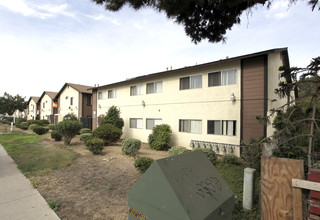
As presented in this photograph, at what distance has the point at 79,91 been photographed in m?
24.4

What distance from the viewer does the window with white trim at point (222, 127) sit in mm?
9602

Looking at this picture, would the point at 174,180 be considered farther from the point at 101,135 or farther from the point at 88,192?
the point at 101,135

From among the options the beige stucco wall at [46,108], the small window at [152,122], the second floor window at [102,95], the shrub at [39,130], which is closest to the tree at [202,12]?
the small window at [152,122]

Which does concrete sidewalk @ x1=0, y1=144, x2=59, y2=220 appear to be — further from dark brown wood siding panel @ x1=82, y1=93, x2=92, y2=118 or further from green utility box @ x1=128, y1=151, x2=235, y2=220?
dark brown wood siding panel @ x1=82, y1=93, x2=92, y2=118

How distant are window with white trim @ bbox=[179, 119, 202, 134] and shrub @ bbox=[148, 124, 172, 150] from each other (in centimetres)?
96

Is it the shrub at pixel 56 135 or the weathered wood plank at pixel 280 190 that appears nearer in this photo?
the weathered wood plank at pixel 280 190

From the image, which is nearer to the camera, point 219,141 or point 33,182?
point 33,182

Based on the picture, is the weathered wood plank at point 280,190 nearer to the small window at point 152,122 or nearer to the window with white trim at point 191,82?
the window with white trim at point 191,82

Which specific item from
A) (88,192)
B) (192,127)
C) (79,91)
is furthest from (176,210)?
(79,91)

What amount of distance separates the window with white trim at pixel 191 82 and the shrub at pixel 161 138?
10.6 feet

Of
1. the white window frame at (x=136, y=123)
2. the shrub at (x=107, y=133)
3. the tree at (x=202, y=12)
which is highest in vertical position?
the tree at (x=202, y=12)

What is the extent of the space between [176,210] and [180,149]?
6810mm

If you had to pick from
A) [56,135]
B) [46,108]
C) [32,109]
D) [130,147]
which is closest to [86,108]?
[56,135]

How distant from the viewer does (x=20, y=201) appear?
407 centimetres
